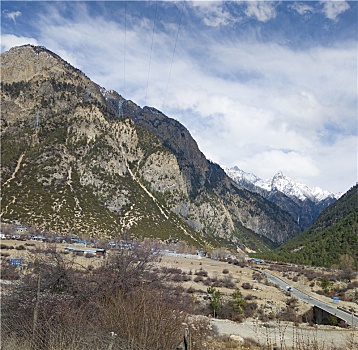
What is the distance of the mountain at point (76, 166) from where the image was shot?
99.3m

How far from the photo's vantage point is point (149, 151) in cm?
15912

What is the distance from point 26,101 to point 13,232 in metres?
91.7

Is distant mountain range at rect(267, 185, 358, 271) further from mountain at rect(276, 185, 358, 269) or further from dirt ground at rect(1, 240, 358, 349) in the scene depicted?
dirt ground at rect(1, 240, 358, 349)

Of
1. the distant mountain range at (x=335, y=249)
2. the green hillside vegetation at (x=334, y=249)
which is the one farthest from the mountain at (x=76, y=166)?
the distant mountain range at (x=335, y=249)

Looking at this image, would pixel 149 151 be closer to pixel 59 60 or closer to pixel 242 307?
pixel 59 60

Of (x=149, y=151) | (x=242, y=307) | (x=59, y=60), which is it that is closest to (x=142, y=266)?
(x=242, y=307)

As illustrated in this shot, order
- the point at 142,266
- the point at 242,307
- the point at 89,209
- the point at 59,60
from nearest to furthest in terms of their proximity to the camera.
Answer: the point at 142,266
the point at 242,307
the point at 89,209
the point at 59,60

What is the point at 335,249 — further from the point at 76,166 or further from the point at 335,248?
the point at 76,166

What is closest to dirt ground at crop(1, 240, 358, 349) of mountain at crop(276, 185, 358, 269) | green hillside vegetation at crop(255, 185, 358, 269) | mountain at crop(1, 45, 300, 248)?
mountain at crop(276, 185, 358, 269)

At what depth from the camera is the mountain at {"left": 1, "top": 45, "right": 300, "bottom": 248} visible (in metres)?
99.3

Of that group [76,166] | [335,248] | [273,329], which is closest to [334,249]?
[335,248]

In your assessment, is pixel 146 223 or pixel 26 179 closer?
pixel 26 179

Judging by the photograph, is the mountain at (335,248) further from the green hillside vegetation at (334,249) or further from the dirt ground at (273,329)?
the dirt ground at (273,329)

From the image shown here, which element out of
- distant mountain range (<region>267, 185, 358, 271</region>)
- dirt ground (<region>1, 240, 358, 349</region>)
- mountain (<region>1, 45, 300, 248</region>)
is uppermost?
mountain (<region>1, 45, 300, 248</region>)
